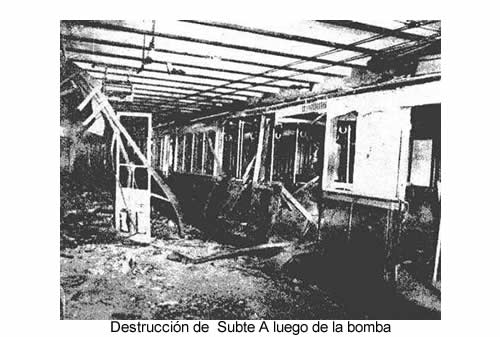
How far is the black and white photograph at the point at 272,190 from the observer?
450 centimetres

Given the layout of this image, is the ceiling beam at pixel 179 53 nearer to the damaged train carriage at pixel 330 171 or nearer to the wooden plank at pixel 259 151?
the damaged train carriage at pixel 330 171

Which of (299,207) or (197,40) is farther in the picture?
(299,207)

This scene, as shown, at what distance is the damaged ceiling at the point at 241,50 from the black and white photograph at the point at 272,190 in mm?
26

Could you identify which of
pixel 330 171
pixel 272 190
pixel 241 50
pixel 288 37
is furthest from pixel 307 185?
pixel 288 37

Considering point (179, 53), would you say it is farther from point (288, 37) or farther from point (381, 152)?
point (381, 152)

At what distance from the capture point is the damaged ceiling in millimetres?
4234

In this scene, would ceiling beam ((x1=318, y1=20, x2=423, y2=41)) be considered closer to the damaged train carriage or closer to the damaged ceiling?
the damaged ceiling

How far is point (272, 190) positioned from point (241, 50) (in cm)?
329

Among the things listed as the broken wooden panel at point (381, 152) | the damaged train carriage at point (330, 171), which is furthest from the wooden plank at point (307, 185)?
the broken wooden panel at point (381, 152)

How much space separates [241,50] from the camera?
5.02m

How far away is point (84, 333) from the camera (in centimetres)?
321

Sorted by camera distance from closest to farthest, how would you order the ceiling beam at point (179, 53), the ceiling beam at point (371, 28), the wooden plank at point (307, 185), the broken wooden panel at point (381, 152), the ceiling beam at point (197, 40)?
the ceiling beam at point (371, 28) < the ceiling beam at point (197, 40) < the ceiling beam at point (179, 53) < the broken wooden panel at point (381, 152) < the wooden plank at point (307, 185)
